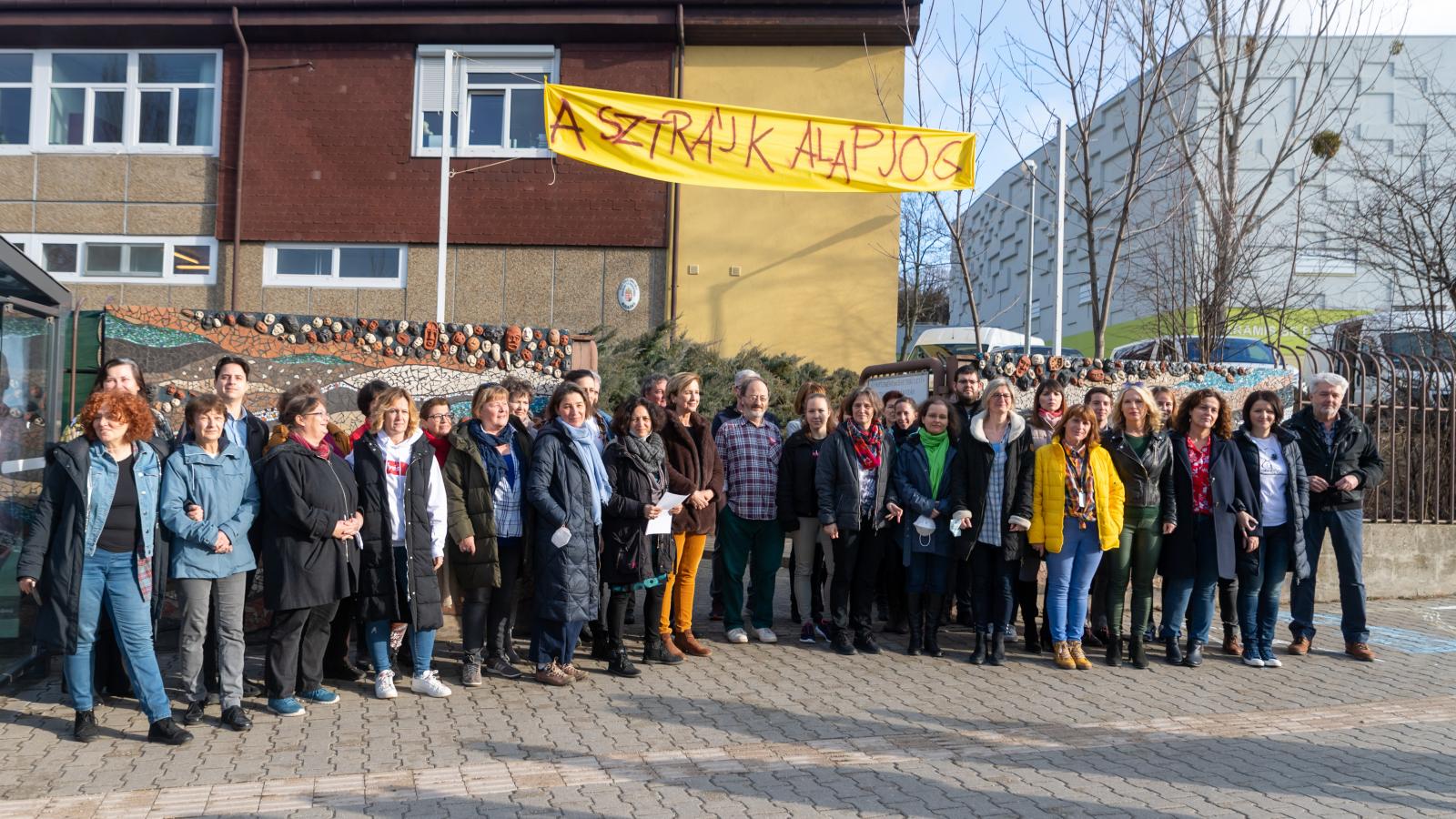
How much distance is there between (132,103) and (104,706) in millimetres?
13662

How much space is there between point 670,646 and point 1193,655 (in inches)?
141

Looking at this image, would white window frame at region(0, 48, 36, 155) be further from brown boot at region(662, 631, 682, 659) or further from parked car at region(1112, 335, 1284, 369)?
parked car at region(1112, 335, 1284, 369)

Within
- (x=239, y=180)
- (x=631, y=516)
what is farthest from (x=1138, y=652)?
(x=239, y=180)

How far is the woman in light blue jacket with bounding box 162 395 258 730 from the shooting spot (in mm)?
5875

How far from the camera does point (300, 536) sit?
20.2ft

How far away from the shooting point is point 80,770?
5.23 metres

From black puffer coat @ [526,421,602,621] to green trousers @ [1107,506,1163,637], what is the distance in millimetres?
3539

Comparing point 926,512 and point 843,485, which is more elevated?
point 843,485

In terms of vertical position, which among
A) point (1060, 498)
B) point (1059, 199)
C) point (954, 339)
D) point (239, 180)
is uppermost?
point (239, 180)

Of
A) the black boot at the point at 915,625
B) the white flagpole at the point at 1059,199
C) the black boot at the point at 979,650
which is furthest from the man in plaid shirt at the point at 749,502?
the white flagpole at the point at 1059,199

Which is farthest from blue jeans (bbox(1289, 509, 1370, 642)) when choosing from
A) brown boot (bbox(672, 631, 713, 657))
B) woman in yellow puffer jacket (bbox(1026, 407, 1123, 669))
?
brown boot (bbox(672, 631, 713, 657))

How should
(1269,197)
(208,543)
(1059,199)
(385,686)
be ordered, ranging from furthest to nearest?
(1269,197)
(1059,199)
(385,686)
(208,543)

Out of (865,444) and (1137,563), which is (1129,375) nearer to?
(1137,563)

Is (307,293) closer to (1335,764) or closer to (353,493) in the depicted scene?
(353,493)
